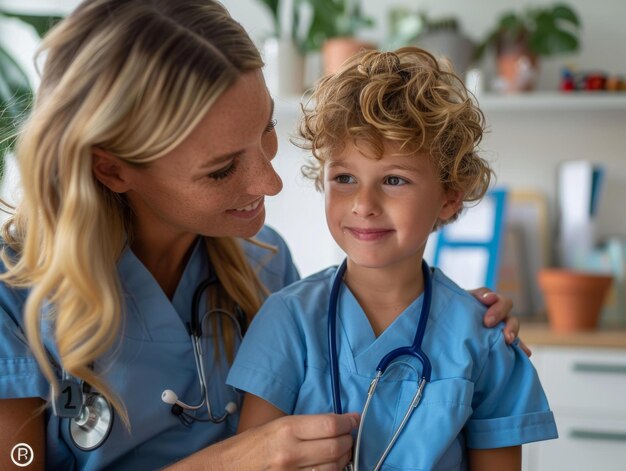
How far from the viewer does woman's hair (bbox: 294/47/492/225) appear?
1.21 m

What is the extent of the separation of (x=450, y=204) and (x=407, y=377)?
1.01ft

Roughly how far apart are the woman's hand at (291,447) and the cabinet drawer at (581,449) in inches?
63.9

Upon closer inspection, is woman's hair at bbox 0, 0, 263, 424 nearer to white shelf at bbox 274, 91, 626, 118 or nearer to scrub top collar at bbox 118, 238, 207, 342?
scrub top collar at bbox 118, 238, 207, 342

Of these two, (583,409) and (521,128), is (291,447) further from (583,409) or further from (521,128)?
(521,128)

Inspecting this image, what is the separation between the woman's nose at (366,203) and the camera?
1200 mm

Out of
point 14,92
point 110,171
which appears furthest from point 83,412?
point 14,92

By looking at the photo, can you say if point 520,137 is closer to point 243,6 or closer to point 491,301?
point 243,6

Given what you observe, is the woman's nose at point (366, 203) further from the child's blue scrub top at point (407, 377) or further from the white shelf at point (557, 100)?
the white shelf at point (557, 100)

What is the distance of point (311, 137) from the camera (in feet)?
4.34

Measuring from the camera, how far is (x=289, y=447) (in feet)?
3.65

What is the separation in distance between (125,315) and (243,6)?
231 centimetres

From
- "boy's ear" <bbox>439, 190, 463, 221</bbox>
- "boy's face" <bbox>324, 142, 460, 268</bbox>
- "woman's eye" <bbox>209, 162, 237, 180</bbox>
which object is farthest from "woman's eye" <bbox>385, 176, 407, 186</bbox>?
"woman's eye" <bbox>209, 162, 237, 180</bbox>

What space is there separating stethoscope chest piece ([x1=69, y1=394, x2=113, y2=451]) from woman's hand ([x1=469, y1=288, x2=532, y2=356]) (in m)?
0.62

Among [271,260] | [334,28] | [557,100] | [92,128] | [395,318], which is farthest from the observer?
[334,28]
